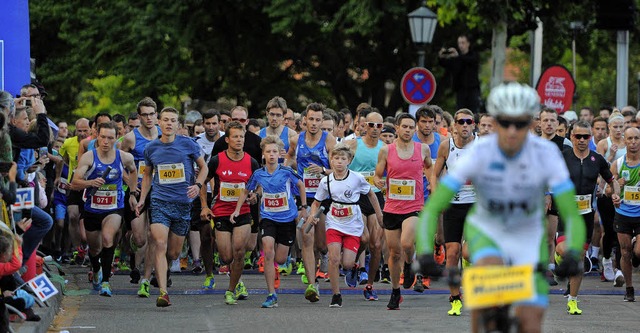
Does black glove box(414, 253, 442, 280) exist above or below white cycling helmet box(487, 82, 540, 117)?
below

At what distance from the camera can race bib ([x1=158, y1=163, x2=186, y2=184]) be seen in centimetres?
1595

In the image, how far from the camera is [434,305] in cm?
1577

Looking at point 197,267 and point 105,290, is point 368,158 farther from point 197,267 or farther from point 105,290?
point 105,290

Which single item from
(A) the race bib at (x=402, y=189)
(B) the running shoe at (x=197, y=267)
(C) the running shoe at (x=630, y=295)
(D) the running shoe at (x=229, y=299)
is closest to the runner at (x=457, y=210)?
(A) the race bib at (x=402, y=189)

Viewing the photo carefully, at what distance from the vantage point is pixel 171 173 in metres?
16.0

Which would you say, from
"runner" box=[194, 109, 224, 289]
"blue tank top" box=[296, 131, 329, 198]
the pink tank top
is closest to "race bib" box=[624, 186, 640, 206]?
the pink tank top

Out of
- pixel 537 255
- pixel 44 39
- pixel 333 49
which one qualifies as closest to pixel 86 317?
pixel 537 255

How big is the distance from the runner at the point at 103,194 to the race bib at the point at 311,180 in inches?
85.1

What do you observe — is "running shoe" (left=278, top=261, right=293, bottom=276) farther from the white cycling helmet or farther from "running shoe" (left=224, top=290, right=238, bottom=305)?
the white cycling helmet

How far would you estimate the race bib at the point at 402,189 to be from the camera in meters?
15.3

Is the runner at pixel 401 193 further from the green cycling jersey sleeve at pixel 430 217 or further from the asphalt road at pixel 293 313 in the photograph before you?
the green cycling jersey sleeve at pixel 430 217

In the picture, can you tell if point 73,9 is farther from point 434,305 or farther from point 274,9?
point 434,305

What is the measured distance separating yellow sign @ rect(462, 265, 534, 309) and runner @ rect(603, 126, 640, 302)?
832 centimetres

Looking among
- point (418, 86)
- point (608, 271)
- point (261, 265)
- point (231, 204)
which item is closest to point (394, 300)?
point (231, 204)
